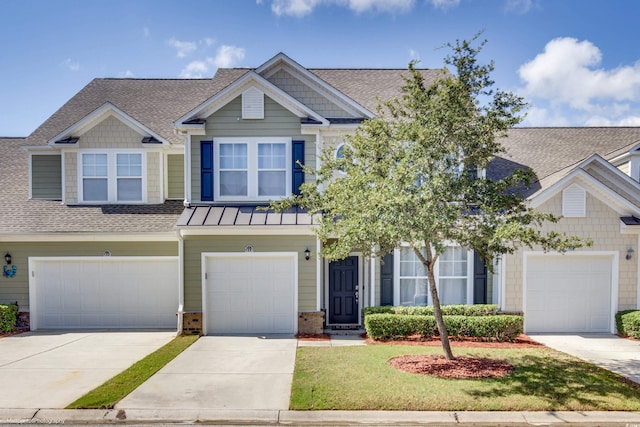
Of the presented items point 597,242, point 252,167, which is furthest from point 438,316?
point 252,167

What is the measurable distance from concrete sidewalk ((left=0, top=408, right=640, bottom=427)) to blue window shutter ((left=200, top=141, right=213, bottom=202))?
24.1 feet

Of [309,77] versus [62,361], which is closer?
[62,361]

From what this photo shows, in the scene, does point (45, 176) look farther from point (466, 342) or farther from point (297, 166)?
point (466, 342)

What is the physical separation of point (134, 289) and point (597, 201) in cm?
1436

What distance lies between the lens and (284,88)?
560 inches

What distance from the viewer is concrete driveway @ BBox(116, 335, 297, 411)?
288 inches

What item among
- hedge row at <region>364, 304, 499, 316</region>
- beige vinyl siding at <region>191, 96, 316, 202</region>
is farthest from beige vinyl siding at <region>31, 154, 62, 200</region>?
hedge row at <region>364, 304, 499, 316</region>

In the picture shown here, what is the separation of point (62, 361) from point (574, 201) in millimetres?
14077

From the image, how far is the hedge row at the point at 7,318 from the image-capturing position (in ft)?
42.4

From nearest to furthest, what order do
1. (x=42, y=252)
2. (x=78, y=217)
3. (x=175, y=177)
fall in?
(x=42, y=252) → (x=78, y=217) → (x=175, y=177)

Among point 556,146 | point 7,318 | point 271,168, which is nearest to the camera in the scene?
point 7,318

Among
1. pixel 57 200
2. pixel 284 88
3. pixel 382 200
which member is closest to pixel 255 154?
pixel 284 88

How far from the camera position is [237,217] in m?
12.7

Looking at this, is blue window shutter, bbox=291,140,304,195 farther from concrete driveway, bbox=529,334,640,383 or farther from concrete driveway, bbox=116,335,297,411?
concrete driveway, bbox=529,334,640,383
